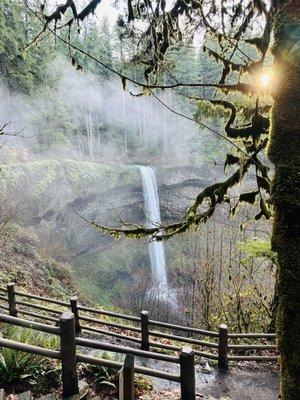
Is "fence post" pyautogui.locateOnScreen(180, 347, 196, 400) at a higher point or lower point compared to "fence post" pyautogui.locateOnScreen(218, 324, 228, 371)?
higher

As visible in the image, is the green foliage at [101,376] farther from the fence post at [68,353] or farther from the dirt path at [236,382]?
the dirt path at [236,382]

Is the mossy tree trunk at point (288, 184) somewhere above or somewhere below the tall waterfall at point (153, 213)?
above

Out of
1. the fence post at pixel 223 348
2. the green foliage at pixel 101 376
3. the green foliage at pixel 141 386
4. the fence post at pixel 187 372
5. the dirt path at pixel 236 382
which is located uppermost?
the fence post at pixel 187 372

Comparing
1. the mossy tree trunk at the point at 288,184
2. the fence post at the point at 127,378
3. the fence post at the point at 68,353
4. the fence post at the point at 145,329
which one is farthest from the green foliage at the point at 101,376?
the mossy tree trunk at the point at 288,184

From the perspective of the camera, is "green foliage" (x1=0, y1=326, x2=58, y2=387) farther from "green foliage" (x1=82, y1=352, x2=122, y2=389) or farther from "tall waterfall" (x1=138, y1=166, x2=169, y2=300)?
"tall waterfall" (x1=138, y1=166, x2=169, y2=300)

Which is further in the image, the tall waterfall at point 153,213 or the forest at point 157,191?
Answer: the tall waterfall at point 153,213

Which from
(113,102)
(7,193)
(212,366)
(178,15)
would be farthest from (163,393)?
(113,102)

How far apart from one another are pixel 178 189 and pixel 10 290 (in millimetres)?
26612

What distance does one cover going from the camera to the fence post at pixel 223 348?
744 cm

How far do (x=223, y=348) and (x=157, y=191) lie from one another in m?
26.7

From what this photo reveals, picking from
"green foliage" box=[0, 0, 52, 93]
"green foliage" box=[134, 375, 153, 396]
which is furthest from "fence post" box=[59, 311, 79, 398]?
"green foliage" box=[0, 0, 52, 93]

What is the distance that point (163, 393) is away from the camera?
5.80m

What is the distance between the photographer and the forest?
94.5 inches

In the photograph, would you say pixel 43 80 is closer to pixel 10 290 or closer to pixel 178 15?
pixel 10 290
